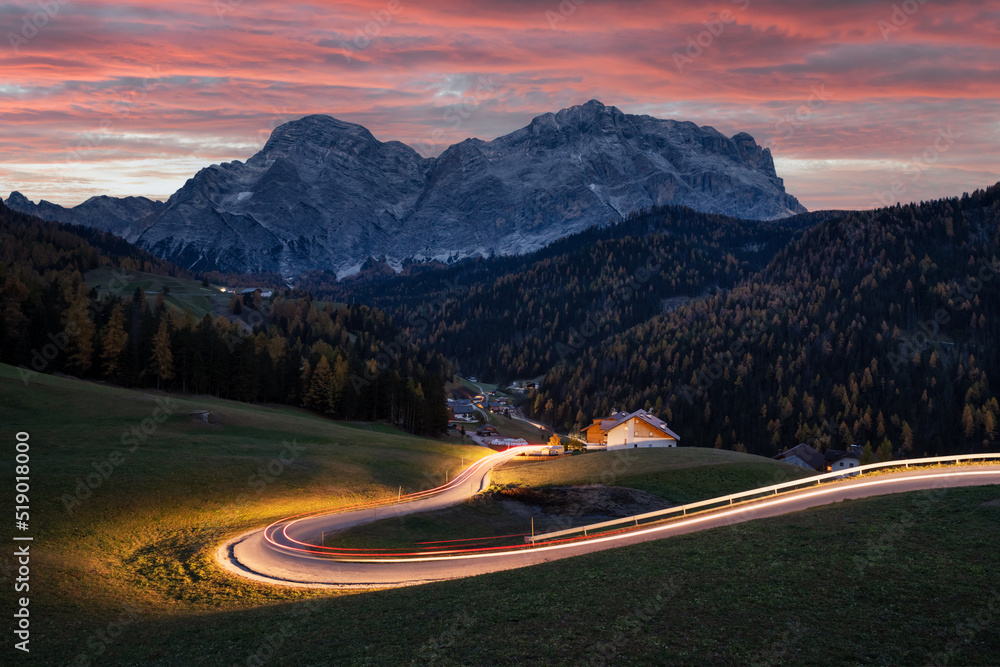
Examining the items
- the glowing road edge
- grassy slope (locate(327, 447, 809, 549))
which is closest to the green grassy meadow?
the glowing road edge

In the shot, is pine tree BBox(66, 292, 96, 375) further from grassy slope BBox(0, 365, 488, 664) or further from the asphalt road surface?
the asphalt road surface

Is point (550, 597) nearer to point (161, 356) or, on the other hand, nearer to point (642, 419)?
point (161, 356)

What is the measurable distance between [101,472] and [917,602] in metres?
48.0

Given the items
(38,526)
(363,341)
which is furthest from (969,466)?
(363,341)

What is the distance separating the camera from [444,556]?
37188mm

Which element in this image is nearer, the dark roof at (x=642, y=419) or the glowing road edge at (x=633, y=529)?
the glowing road edge at (x=633, y=529)

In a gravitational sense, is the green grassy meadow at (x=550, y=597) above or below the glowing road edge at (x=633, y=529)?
above

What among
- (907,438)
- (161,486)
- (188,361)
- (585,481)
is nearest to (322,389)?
(188,361)

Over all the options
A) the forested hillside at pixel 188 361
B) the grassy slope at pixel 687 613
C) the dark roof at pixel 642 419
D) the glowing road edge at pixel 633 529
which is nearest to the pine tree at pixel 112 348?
the forested hillside at pixel 188 361

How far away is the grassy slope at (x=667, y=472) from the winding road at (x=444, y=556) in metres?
16.3

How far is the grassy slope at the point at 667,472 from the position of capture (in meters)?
60.1

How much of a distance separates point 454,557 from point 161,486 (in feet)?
76.2

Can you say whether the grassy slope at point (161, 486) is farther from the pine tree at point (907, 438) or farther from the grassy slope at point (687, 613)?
the pine tree at point (907, 438)

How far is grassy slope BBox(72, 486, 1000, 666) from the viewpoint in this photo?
18844 millimetres
